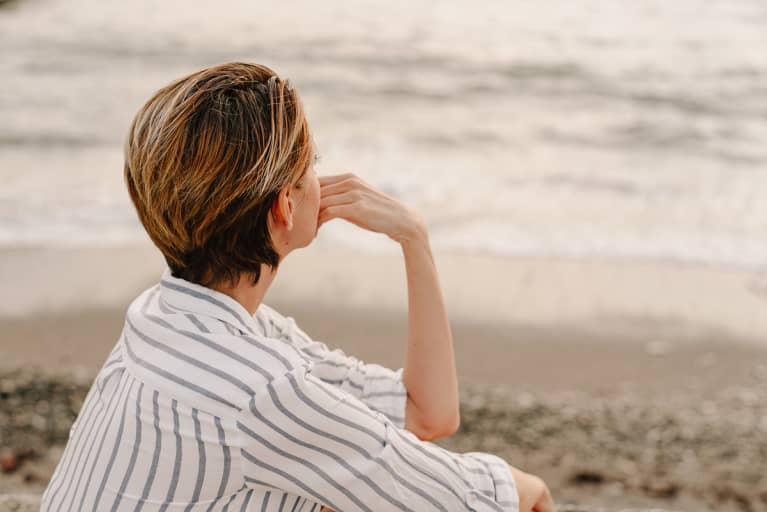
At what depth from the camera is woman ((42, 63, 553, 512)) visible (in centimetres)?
145

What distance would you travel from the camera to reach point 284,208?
5.18 feet

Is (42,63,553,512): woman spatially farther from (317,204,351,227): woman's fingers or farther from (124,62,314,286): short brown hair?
(317,204,351,227): woman's fingers

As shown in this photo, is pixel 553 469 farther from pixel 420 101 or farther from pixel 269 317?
pixel 420 101

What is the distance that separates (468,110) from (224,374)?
29.0 feet

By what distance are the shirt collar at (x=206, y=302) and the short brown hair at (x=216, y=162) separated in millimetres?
34

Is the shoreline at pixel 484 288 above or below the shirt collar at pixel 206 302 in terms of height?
below

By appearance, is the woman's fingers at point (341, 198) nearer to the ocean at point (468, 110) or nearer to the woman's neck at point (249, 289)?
the woman's neck at point (249, 289)

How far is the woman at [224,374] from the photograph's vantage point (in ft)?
4.76

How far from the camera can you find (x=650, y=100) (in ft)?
33.9

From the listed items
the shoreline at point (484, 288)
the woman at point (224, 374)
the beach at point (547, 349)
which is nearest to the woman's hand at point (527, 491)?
the woman at point (224, 374)

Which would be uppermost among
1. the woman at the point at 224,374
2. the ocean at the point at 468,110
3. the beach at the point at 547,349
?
the woman at the point at 224,374

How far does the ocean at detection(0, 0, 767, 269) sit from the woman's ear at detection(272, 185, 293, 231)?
418cm

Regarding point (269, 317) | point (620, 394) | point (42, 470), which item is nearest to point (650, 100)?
point (620, 394)

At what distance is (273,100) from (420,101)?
9.14 m
